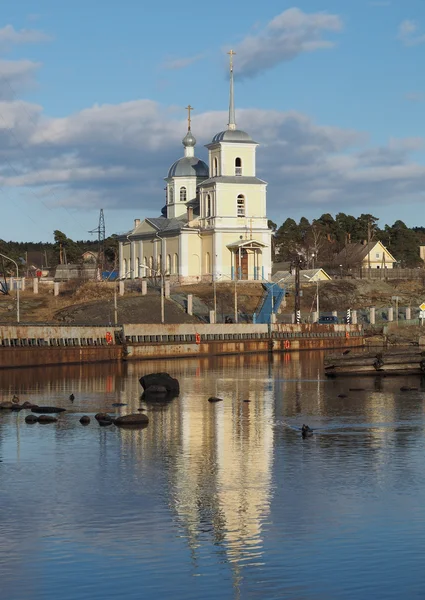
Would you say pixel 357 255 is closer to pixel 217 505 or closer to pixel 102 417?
pixel 102 417

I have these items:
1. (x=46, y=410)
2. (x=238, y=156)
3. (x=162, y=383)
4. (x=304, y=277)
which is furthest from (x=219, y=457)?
(x=304, y=277)

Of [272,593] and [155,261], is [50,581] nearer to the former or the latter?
[272,593]

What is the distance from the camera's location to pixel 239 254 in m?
143

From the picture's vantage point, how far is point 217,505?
113ft

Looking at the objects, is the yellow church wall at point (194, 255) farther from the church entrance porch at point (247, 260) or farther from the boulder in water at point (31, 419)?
the boulder in water at point (31, 419)

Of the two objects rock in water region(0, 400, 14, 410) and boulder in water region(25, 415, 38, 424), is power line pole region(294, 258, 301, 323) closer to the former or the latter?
rock in water region(0, 400, 14, 410)

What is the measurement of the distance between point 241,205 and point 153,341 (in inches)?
1767

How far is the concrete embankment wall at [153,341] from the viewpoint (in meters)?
92.1

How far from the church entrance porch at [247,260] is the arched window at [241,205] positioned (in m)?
4.78

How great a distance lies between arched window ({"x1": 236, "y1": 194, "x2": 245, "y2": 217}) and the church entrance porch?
4784mm

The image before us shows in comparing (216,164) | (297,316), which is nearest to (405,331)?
(297,316)

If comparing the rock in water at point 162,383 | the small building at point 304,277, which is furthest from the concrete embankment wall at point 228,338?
the rock in water at point 162,383

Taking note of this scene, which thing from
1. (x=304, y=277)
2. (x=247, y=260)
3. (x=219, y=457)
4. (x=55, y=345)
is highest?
(x=247, y=260)

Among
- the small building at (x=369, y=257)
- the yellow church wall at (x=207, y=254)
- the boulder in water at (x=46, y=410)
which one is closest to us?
the boulder in water at (x=46, y=410)
